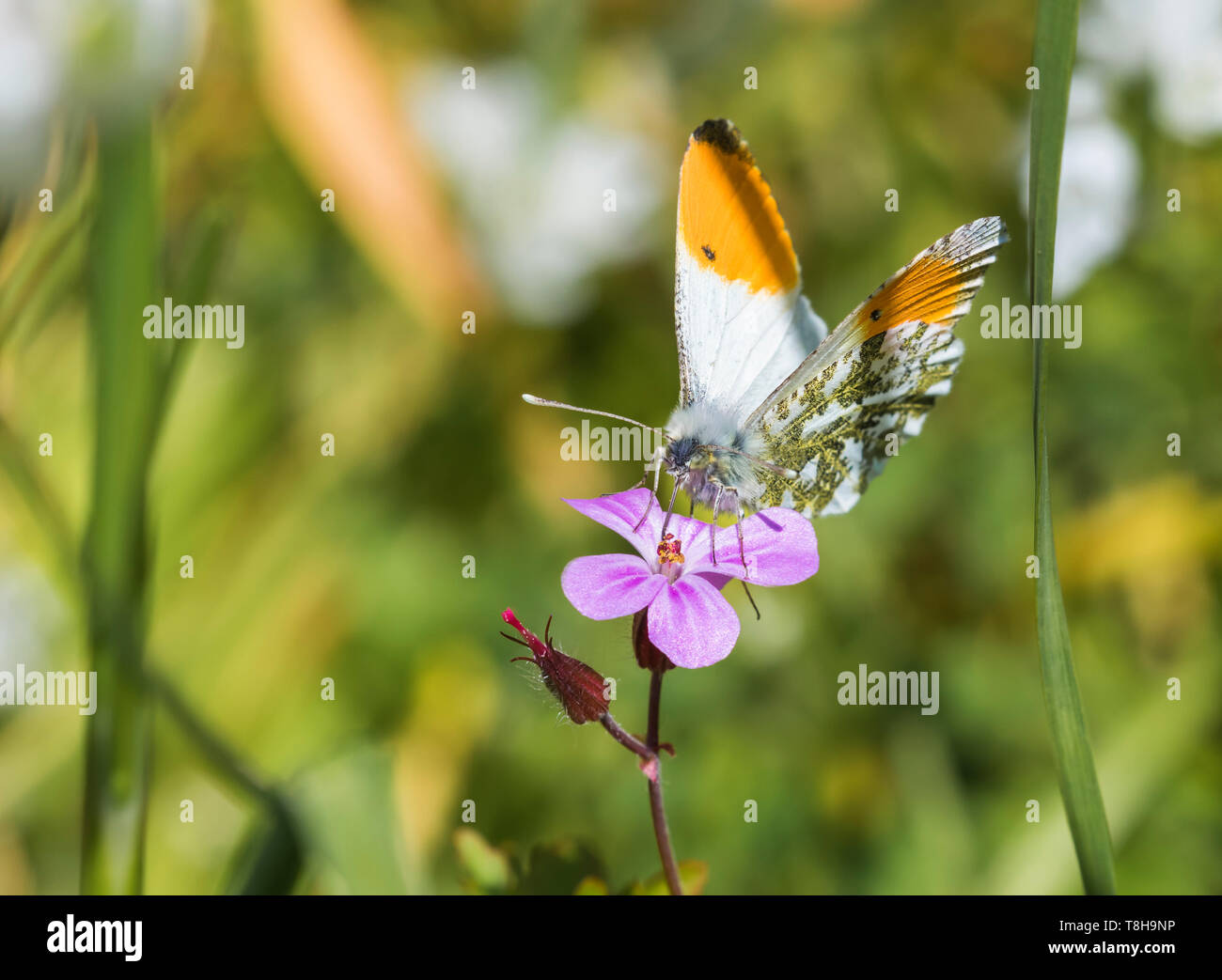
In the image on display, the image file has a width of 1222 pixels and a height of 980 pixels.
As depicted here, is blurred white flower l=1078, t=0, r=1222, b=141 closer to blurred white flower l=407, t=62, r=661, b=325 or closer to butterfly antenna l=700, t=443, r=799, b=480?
blurred white flower l=407, t=62, r=661, b=325

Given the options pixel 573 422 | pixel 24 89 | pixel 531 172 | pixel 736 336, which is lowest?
pixel 736 336

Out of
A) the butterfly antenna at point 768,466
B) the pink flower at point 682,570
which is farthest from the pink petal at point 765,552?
the butterfly antenna at point 768,466

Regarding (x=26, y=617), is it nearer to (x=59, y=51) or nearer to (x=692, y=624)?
(x=59, y=51)

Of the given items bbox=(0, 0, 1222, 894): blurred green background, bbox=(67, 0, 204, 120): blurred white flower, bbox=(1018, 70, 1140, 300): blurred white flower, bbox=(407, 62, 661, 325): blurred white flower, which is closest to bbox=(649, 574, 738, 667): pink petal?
bbox=(67, 0, 204, 120): blurred white flower

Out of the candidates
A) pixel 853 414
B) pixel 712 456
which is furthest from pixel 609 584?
pixel 853 414

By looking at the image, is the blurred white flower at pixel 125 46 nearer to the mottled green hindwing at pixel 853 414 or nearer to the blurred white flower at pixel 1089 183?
the mottled green hindwing at pixel 853 414

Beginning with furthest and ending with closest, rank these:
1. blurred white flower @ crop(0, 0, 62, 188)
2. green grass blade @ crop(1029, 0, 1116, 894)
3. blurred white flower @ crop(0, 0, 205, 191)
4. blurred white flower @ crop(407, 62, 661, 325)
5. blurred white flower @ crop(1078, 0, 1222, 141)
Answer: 1. blurred white flower @ crop(407, 62, 661, 325)
2. blurred white flower @ crop(1078, 0, 1222, 141)
3. blurred white flower @ crop(0, 0, 62, 188)
4. blurred white flower @ crop(0, 0, 205, 191)
5. green grass blade @ crop(1029, 0, 1116, 894)
